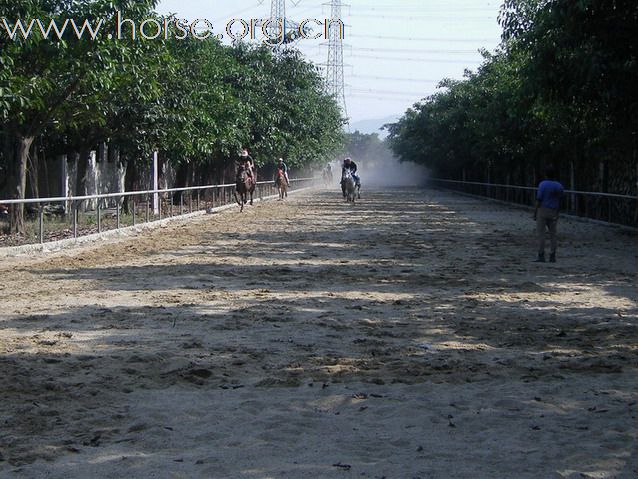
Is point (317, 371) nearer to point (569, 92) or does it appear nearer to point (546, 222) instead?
point (546, 222)

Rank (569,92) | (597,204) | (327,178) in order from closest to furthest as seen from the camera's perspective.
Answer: (569,92)
(597,204)
(327,178)

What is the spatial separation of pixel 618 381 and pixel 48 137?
23866 millimetres

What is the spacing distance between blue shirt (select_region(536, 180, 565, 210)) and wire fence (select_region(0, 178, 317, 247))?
8936mm

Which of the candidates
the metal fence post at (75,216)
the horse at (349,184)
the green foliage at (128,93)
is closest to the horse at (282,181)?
the green foliage at (128,93)

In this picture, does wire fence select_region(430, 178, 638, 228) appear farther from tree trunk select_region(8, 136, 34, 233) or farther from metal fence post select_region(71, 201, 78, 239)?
tree trunk select_region(8, 136, 34, 233)

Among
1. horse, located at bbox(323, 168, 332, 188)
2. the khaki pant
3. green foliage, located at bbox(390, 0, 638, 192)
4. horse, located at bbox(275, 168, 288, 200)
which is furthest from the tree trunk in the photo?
horse, located at bbox(323, 168, 332, 188)

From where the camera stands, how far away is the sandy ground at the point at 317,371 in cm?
547

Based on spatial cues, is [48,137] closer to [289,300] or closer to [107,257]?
[107,257]

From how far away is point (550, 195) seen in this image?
56.1ft

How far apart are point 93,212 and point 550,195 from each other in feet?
32.4

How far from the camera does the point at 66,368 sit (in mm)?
7719

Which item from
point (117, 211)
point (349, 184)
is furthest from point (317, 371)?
point (349, 184)

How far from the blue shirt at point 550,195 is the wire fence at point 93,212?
8936mm

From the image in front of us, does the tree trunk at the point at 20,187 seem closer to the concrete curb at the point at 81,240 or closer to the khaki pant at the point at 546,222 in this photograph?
the concrete curb at the point at 81,240
